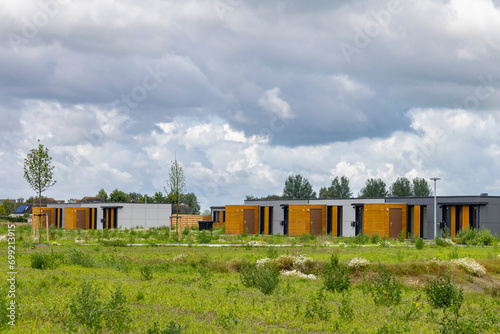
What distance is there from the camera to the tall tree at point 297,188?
10850 cm

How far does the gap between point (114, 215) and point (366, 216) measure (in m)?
34.8

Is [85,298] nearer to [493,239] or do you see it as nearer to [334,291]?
[334,291]

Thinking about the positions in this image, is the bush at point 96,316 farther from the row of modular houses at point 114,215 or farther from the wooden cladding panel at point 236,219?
the row of modular houses at point 114,215

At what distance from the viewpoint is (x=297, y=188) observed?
4304 inches

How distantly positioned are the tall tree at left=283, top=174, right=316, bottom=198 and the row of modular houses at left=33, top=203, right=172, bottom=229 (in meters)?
44.3

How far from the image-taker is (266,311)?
10.2 m

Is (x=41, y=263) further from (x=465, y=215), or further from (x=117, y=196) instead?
(x=117, y=196)

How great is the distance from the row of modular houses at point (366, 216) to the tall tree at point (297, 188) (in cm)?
5337

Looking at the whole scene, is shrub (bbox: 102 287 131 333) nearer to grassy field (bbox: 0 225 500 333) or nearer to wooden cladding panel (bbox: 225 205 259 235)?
grassy field (bbox: 0 225 500 333)

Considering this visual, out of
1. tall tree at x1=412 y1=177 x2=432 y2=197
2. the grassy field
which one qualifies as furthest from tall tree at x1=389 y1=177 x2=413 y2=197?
the grassy field

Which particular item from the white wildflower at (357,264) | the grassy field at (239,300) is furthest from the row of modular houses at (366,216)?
the white wildflower at (357,264)

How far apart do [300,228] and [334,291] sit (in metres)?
34.8

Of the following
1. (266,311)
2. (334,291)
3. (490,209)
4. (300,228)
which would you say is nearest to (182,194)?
(300,228)

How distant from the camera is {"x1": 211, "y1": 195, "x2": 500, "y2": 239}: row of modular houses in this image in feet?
137
